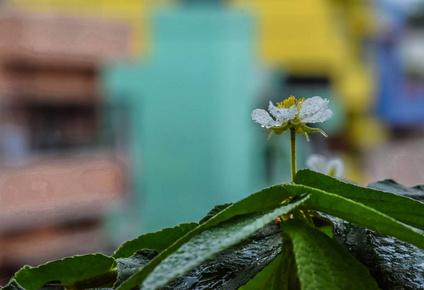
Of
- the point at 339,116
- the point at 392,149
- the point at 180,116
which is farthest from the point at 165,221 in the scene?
the point at 392,149

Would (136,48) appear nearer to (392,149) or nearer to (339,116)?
(339,116)

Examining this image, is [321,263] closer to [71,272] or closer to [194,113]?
[71,272]

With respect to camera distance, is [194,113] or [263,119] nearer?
[263,119]

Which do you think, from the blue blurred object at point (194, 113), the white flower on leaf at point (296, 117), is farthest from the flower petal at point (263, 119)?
the blue blurred object at point (194, 113)

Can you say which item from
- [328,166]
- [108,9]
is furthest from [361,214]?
[108,9]

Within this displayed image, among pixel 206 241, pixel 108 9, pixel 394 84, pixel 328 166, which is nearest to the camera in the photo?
pixel 206 241

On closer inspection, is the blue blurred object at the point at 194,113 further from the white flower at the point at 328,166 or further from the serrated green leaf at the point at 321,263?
the serrated green leaf at the point at 321,263

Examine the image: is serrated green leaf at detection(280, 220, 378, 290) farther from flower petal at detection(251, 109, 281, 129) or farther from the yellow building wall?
the yellow building wall
